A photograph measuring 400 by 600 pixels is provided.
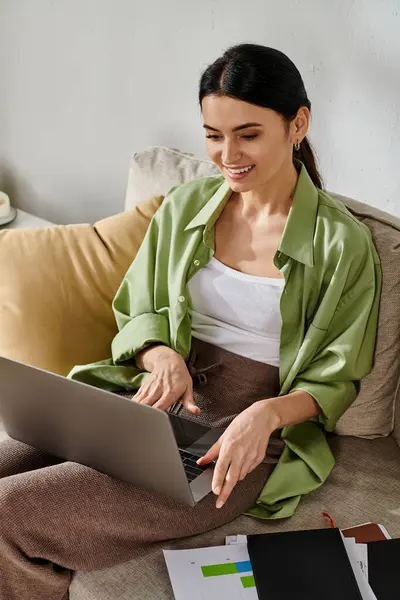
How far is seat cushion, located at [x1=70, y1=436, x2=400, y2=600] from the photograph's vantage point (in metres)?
1.40

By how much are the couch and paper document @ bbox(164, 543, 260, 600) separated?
0.03m

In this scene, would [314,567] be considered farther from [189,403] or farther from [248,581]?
[189,403]

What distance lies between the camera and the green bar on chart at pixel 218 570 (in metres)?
1.39

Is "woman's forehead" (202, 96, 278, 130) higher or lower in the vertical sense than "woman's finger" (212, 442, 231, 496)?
higher

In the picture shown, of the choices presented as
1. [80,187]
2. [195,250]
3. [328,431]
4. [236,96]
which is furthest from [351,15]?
[80,187]

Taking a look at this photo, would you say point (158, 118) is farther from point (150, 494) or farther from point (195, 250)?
point (150, 494)

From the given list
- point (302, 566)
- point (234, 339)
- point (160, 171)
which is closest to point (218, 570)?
point (302, 566)

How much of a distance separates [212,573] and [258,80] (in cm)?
82

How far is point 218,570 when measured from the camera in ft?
4.59

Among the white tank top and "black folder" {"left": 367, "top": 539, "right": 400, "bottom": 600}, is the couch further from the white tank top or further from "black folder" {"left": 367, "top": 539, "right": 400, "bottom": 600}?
the white tank top

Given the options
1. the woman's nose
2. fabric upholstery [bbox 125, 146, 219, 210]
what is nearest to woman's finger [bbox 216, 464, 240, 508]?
the woman's nose

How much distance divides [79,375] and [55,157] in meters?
1.13

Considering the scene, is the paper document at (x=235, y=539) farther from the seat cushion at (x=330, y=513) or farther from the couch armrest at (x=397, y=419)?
the couch armrest at (x=397, y=419)

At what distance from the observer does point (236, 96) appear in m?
1.52
